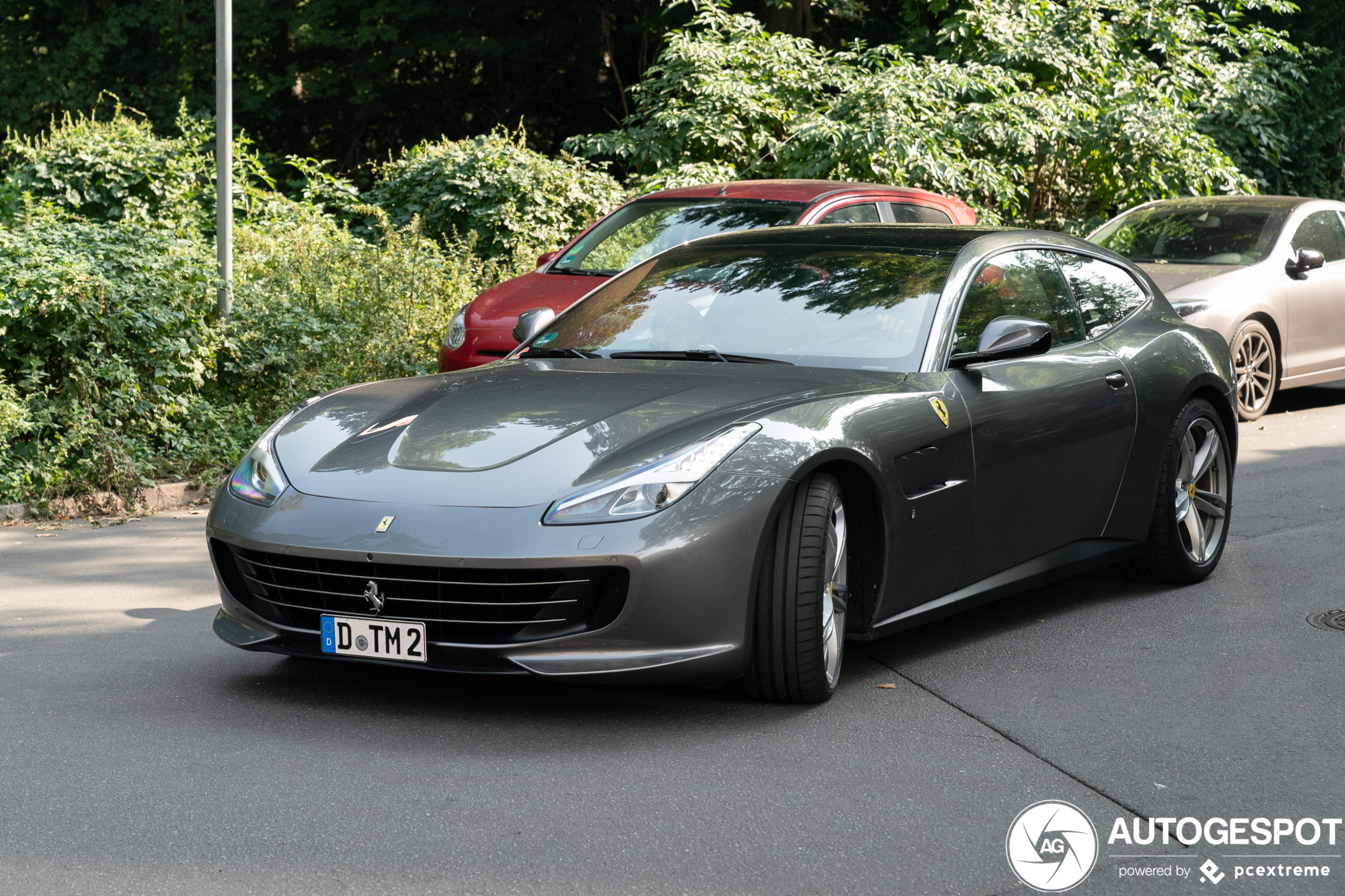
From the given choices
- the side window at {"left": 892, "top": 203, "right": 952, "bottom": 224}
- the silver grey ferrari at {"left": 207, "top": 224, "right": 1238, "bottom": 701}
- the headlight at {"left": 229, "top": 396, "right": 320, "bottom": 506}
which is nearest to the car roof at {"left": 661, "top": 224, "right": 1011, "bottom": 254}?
the silver grey ferrari at {"left": 207, "top": 224, "right": 1238, "bottom": 701}

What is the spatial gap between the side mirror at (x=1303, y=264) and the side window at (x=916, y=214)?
2.64 meters

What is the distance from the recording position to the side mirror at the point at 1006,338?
4.85 metres

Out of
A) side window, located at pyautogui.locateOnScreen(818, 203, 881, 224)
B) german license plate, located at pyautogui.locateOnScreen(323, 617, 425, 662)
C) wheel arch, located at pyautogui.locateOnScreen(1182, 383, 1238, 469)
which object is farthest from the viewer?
side window, located at pyautogui.locateOnScreen(818, 203, 881, 224)

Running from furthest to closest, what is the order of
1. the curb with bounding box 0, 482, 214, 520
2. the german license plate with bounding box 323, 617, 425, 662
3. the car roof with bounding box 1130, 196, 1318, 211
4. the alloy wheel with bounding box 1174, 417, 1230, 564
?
1. the car roof with bounding box 1130, 196, 1318, 211
2. the curb with bounding box 0, 482, 214, 520
3. the alloy wheel with bounding box 1174, 417, 1230, 564
4. the german license plate with bounding box 323, 617, 425, 662

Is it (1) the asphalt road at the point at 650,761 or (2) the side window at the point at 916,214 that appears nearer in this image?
(1) the asphalt road at the point at 650,761

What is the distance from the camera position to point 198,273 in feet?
29.4

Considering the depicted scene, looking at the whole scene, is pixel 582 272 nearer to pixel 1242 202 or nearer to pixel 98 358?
pixel 98 358

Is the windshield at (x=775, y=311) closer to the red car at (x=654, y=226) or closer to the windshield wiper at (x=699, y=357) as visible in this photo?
the windshield wiper at (x=699, y=357)

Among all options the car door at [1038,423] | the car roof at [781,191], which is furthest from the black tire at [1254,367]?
the car door at [1038,423]

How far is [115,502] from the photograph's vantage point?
26.2 feet

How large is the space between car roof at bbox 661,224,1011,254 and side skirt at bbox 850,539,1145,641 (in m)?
1.15

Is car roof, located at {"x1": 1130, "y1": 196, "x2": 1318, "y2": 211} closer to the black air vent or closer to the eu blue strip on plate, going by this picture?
the black air vent

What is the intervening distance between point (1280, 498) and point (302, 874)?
248 inches

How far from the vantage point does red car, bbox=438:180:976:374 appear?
9227 mm
